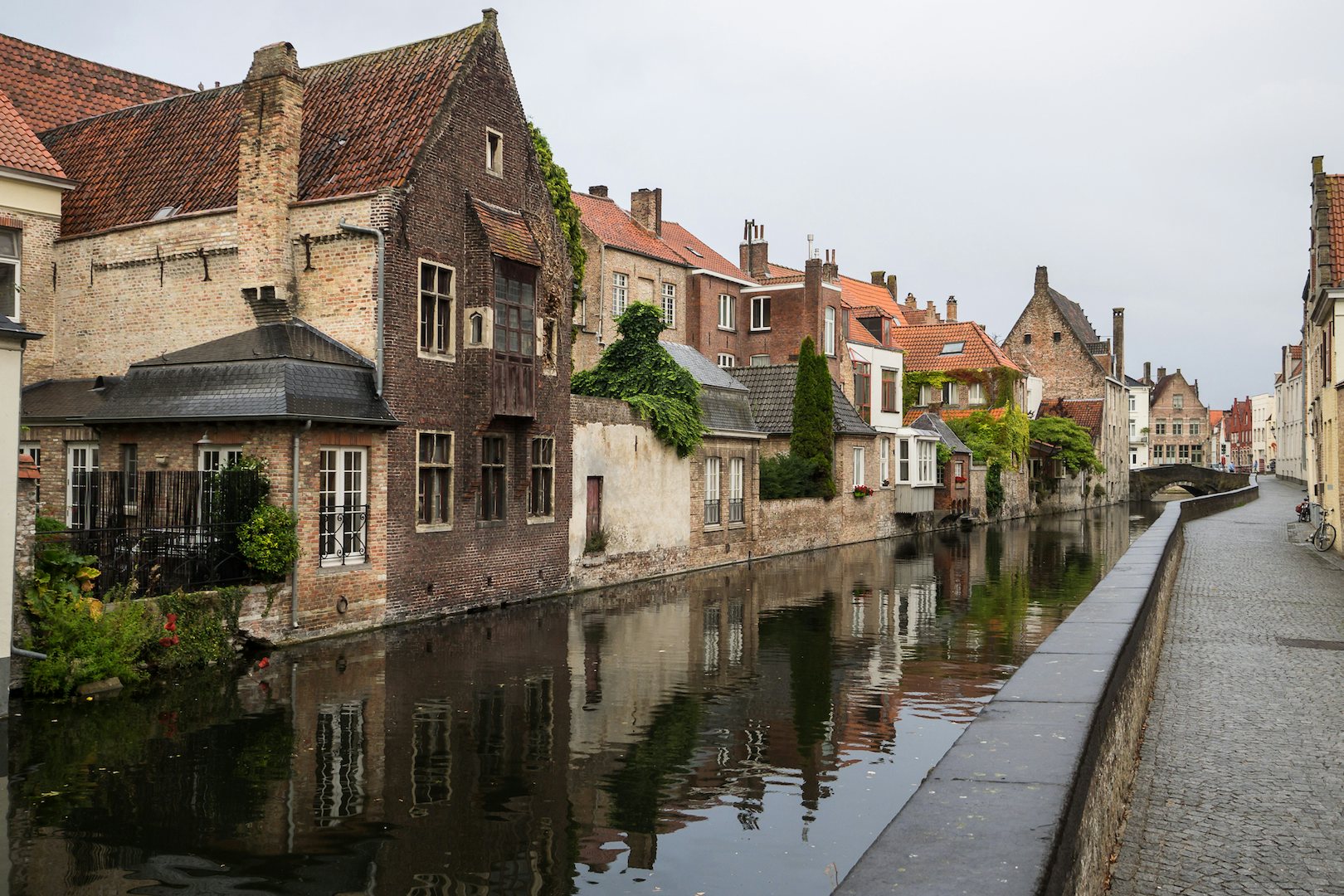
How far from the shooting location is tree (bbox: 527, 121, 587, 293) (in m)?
29.1

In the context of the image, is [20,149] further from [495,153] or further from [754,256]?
[754,256]

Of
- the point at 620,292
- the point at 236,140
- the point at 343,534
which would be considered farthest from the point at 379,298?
the point at 620,292

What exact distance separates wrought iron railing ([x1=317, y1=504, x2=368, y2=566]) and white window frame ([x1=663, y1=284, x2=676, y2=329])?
26.8m

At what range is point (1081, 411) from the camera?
75.5 metres

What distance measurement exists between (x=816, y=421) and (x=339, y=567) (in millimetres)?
22797

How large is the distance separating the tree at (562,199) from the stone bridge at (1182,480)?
59.2 m

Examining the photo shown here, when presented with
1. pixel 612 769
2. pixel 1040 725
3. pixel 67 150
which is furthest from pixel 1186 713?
pixel 67 150

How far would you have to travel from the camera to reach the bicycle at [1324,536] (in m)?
28.6

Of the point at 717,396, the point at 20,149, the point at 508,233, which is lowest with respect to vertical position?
the point at 717,396

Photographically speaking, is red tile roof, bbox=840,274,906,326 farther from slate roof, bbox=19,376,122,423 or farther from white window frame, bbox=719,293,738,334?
slate roof, bbox=19,376,122,423

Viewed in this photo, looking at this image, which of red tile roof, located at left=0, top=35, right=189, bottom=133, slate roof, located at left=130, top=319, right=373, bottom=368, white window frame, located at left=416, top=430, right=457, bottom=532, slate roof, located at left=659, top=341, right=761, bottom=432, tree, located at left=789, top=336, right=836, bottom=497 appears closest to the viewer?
slate roof, located at left=130, top=319, right=373, bottom=368

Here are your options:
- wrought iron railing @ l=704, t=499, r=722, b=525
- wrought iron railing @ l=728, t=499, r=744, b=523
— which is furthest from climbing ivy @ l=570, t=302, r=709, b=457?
wrought iron railing @ l=728, t=499, r=744, b=523

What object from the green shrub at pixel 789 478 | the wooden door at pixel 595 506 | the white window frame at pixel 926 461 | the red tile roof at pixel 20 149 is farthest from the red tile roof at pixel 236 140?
the white window frame at pixel 926 461

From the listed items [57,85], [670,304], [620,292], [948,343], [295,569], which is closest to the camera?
[295,569]
